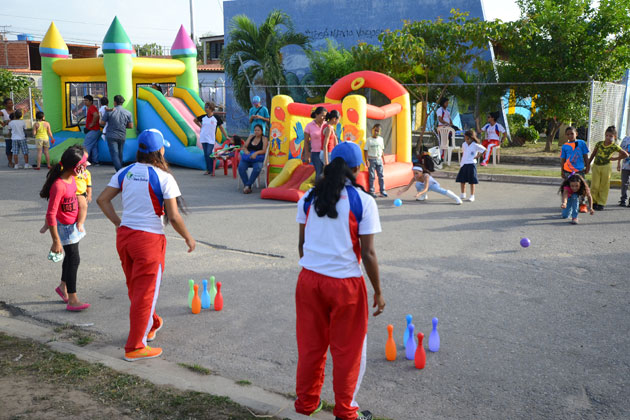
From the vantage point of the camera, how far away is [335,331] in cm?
357

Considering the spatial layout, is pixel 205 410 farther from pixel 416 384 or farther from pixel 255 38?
pixel 255 38

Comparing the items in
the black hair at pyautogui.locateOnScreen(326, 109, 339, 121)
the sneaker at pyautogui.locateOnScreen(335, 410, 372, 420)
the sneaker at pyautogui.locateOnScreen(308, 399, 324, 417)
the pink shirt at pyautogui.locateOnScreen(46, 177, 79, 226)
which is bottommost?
the sneaker at pyautogui.locateOnScreen(308, 399, 324, 417)

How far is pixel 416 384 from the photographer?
4.29 m

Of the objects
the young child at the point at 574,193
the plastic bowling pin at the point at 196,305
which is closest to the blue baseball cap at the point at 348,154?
the plastic bowling pin at the point at 196,305

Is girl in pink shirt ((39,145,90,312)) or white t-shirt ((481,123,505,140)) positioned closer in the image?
girl in pink shirt ((39,145,90,312))

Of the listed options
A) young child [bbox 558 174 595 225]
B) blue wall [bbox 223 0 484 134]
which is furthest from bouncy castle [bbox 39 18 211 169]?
young child [bbox 558 174 595 225]

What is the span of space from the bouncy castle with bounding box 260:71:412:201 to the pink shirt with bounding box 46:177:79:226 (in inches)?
246

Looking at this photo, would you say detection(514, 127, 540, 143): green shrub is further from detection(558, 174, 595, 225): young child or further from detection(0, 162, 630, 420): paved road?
detection(558, 174, 595, 225): young child

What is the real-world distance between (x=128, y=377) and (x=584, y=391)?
3231 mm

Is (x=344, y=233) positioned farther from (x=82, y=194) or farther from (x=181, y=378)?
(x=82, y=194)

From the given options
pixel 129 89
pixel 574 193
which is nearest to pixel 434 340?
pixel 574 193

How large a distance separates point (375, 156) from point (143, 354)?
8.07 metres

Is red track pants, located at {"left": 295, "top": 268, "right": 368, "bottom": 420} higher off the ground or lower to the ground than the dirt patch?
higher

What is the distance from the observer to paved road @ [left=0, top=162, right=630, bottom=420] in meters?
4.22
